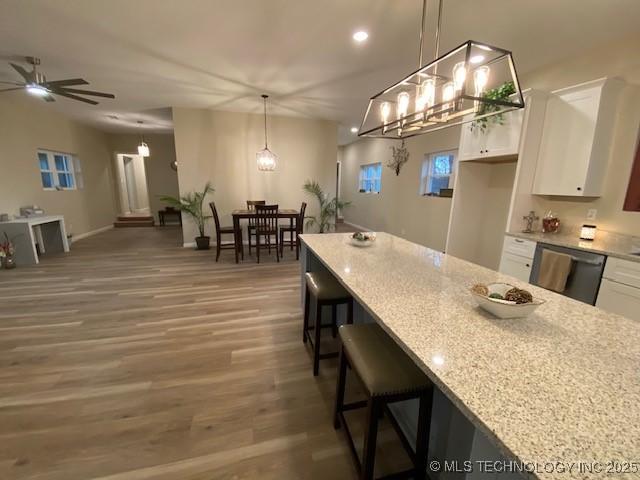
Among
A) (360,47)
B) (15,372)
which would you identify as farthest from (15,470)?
(360,47)

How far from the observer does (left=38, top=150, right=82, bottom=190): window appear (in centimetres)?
543

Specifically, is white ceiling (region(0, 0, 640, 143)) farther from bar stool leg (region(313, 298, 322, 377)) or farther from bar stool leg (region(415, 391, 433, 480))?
bar stool leg (region(415, 391, 433, 480))

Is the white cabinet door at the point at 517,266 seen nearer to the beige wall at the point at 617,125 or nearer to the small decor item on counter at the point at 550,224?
the small decor item on counter at the point at 550,224

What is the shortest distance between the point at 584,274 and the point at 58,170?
8799 mm

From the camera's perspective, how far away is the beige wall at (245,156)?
527 cm

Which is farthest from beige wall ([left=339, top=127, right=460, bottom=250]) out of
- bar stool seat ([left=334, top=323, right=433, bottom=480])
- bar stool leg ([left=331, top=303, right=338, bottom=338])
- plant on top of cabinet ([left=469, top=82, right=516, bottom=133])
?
bar stool seat ([left=334, top=323, right=433, bottom=480])

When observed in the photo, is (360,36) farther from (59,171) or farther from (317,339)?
(59,171)

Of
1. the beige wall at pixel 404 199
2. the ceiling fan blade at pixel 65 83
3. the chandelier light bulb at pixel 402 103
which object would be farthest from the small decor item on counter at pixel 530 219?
the ceiling fan blade at pixel 65 83

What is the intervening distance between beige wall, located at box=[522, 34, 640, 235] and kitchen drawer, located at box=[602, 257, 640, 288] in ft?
2.23

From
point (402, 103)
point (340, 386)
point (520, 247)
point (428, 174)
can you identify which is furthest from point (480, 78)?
point (428, 174)

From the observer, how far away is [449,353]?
0.86m

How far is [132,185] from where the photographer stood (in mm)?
10055

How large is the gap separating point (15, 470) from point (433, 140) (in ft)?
19.4

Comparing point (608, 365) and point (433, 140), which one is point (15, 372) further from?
point (433, 140)
